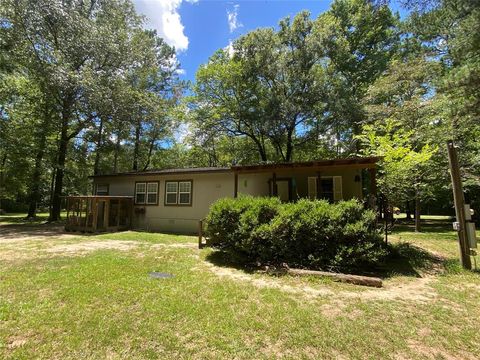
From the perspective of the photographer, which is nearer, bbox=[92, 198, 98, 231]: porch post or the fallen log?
the fallen log

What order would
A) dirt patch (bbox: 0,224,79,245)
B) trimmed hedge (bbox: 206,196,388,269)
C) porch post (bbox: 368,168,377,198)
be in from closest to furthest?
trimmed hedge (bbox: 206,196,388,269)
porch post (bbox: 368,168,377,198)
dirt patch (bbox: 0,224,79,245)

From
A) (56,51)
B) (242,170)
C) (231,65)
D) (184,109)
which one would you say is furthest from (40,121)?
(242,170)

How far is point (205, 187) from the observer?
→ 12.6 meters

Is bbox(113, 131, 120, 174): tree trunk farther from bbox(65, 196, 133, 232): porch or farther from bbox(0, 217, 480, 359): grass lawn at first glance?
bbox(0, 217, 480, 359): grass lawn

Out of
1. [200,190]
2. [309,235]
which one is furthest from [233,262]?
[200,190]

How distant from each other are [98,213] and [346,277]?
446 inches

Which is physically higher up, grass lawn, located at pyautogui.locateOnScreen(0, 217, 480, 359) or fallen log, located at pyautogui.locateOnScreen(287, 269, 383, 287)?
fallen log, located at pyautogui.locateOnScreen(287, 269, 383, 287)

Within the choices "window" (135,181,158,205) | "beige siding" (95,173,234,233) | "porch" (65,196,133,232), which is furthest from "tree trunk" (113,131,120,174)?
"porch" (65,196,133,232)

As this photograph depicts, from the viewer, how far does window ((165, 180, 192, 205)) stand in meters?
13.0

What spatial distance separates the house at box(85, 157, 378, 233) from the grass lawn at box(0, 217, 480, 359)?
14.8ft

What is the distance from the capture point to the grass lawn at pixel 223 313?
318 cm

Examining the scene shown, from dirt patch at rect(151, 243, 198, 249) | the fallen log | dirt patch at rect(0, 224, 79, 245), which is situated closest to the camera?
the fallen log

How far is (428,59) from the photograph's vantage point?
14203 millimetres

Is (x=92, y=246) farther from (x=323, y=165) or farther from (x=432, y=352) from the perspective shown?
(x=432, y=352)
